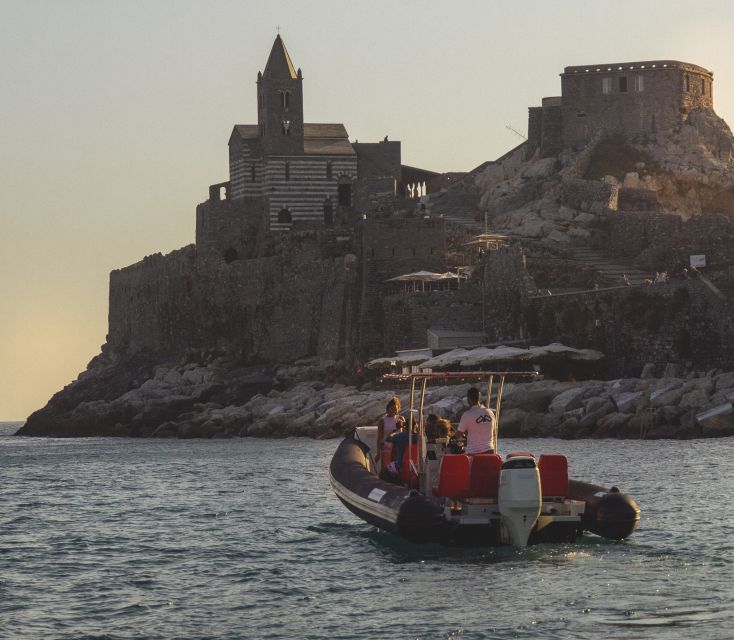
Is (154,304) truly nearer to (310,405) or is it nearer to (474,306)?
(310,405)

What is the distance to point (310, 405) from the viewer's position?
6159 centimetres

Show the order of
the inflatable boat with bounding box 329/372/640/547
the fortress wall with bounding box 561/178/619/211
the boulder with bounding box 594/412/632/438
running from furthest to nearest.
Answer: the fortress wall with bounding box 561/178/619/211
the boulder with bounding box 594/412/632/438
the inflatable boat with bounding box 329/372/640/547

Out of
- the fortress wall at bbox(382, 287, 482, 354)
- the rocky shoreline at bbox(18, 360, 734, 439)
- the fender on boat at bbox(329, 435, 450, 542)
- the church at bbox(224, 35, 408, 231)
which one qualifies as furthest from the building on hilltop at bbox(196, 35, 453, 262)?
the fender on boat at bbox(329, 435, 450, 542)

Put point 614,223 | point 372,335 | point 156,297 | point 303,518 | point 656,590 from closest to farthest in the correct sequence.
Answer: point 656,590 < point 303,518 < point 372,335 < point 614,223 < point 156,297

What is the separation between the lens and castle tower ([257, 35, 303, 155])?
78.1 meters

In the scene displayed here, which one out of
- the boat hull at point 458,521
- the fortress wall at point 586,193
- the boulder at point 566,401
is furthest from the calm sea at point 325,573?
the fortress wall at point 586,193

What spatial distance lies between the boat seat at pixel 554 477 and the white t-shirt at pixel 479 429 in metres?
1.00

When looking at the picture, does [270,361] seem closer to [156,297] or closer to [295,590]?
[156,297]

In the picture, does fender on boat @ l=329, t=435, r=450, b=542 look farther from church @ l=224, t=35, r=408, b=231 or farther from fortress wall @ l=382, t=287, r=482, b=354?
church @ l=224, t=35, r=408, b=231

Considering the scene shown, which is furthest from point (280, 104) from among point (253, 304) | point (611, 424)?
point (611, 424)

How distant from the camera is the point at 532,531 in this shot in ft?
74.0

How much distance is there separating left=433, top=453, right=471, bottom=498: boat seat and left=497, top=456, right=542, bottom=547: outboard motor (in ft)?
1.99

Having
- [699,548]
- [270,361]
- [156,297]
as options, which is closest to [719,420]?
[699,548]

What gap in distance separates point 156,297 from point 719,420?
4561cm
